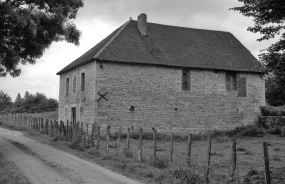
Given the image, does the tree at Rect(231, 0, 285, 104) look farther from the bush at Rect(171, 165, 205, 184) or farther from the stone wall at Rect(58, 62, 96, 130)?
the stone wall at Rect(58, 62, 96, 130)

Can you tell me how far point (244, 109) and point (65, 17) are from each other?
56.6 feet

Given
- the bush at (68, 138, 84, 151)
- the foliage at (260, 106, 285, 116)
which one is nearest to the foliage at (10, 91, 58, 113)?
the foliage at (260, 106, 285, 116)

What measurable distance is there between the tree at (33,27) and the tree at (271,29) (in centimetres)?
803

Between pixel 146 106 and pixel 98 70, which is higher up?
pixel 98 70

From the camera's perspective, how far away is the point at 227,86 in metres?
26.1

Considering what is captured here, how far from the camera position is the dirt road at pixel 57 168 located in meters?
9.08

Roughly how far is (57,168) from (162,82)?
1388 centimetres

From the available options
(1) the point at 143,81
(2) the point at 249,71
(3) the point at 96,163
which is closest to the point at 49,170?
(3) the point at 96,163

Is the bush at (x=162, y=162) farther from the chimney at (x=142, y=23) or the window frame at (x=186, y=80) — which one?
the chimney at (x=142, y=23)

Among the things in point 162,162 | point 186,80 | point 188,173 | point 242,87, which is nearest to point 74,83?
point 186,80

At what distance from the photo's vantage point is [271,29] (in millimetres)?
9820

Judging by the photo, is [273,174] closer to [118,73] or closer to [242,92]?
[118,73]

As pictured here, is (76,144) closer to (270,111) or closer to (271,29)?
(271,29)

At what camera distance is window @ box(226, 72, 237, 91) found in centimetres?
2614
